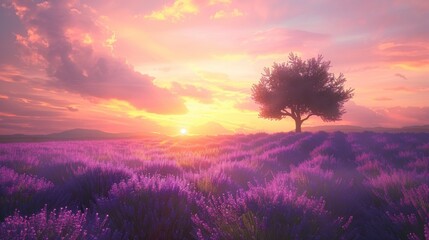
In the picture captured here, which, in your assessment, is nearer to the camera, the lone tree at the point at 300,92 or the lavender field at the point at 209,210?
the lavender field at the point at 209,210

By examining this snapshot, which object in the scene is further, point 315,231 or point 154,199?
point 154,199

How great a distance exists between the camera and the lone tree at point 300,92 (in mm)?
35625

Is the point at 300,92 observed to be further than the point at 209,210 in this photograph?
Yes

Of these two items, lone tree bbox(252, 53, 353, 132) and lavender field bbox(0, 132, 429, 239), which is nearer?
lavender field bbox(0, 132, 429, 239)

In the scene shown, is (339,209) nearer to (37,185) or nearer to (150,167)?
(37,185)

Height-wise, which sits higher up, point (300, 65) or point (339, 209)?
point (300, 65)

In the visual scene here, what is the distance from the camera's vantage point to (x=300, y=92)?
35344 millimetres

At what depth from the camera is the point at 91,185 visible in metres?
4.77

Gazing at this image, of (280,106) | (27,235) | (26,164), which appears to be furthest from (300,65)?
(27,235)

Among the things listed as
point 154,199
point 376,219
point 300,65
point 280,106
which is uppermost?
point 300,65

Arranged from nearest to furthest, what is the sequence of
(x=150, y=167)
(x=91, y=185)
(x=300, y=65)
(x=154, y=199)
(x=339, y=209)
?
1. (x=154, y=199)
2. (x=339, y=209)
3. (x=91, y=185)
4. (x=150, y=167)
5. (x=300, y=65)

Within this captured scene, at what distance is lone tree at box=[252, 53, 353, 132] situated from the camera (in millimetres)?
35625

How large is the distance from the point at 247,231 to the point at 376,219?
1633mm

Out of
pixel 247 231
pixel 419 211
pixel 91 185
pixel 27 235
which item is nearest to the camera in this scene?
pixel 27 235
